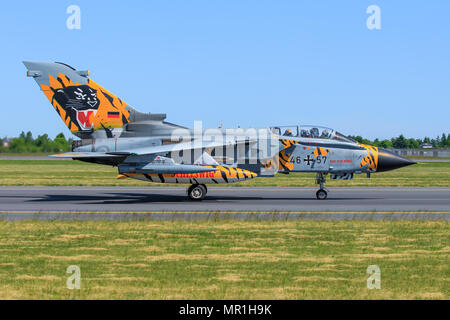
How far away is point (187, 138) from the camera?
1003 inches

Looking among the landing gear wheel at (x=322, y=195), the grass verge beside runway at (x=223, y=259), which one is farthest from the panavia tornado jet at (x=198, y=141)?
the grass verge beside runway at (x=223, y=259)

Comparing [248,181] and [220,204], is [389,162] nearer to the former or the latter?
[220,204]

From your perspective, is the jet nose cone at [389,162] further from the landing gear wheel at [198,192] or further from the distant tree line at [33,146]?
the distant tree line at [33,146]

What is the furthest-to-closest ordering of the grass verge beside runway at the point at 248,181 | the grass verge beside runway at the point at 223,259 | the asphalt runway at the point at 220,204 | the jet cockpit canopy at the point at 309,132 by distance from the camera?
the grass verge beside runway at the point at 248,181 → the jet cockpit canopy at the point at 309,132 → the asphalt runway at the point at 220,204 → the grass verge beside runway at the point at 223,259

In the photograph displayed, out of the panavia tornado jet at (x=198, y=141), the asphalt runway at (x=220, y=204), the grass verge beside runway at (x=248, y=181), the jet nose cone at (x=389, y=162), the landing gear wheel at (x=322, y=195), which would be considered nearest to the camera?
the asphalt runway at (x=220, y=204)

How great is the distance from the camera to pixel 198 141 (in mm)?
24891

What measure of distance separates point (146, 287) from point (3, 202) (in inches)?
665

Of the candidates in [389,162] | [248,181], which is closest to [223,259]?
[389,162]

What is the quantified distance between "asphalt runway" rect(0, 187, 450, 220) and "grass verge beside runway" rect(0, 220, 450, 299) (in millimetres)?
2722

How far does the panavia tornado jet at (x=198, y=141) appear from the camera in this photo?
25.0 metres

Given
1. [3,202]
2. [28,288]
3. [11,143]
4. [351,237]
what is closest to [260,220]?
[351,237]

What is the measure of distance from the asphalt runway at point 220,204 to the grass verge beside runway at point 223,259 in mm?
2722

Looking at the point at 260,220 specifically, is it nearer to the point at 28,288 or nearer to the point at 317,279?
the point at 317,279
